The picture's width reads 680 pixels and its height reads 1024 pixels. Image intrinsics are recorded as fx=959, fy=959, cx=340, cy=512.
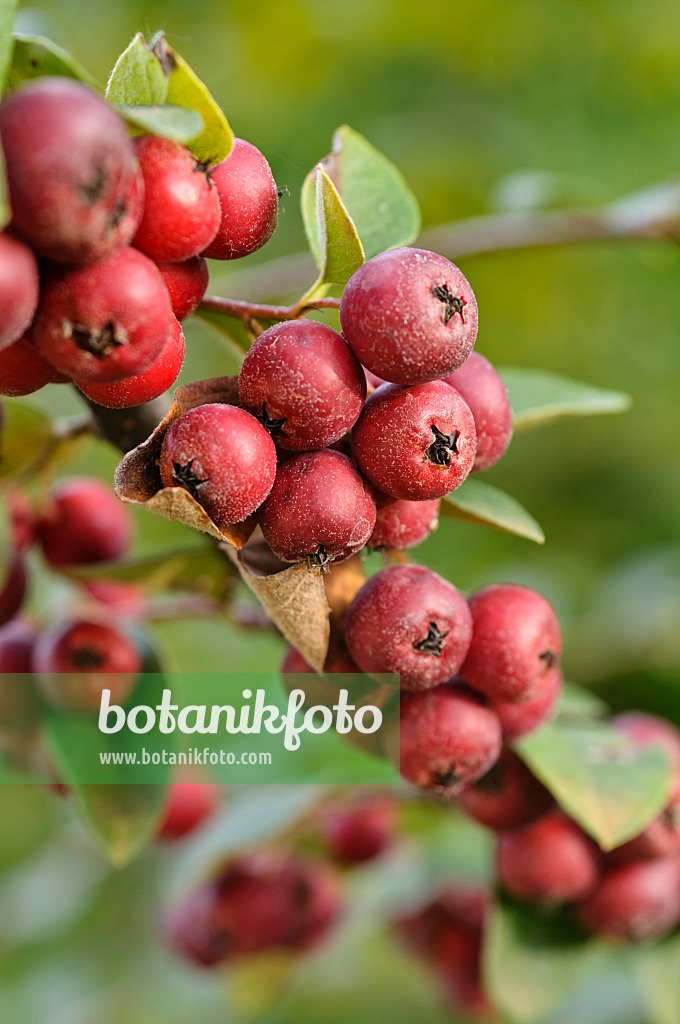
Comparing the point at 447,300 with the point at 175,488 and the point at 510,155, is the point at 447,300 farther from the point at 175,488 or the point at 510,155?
the point at 510,155

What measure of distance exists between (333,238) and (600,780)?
29.9 inches

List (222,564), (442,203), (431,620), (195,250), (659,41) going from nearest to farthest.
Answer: (195,250) → (431,620) → (222,564) → (442,203) → (659,41)

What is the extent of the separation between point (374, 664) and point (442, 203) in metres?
2.30

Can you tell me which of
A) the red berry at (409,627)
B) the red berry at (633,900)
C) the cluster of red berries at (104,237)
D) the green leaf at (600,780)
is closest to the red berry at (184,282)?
the cluster of red berries at (104,237)

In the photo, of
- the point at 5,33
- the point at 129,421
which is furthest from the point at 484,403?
the point at 5,33

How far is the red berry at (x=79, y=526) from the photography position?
139cm

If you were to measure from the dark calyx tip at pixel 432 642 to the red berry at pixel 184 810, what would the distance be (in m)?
0.88

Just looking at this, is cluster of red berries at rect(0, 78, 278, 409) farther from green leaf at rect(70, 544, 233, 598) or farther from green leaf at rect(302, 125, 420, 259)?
green leaf at rect(70, 544, 233, 598)

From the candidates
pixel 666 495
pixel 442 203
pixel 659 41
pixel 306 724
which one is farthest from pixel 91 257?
pixel 659 41

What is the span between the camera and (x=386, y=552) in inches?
37.0

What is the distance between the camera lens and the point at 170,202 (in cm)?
66

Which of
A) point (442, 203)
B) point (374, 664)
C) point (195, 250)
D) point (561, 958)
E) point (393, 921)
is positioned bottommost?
point (393, 921)

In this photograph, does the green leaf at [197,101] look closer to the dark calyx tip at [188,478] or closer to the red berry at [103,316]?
the red berry at [103,316]

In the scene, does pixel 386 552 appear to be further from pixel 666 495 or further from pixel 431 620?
pixel 666 495
